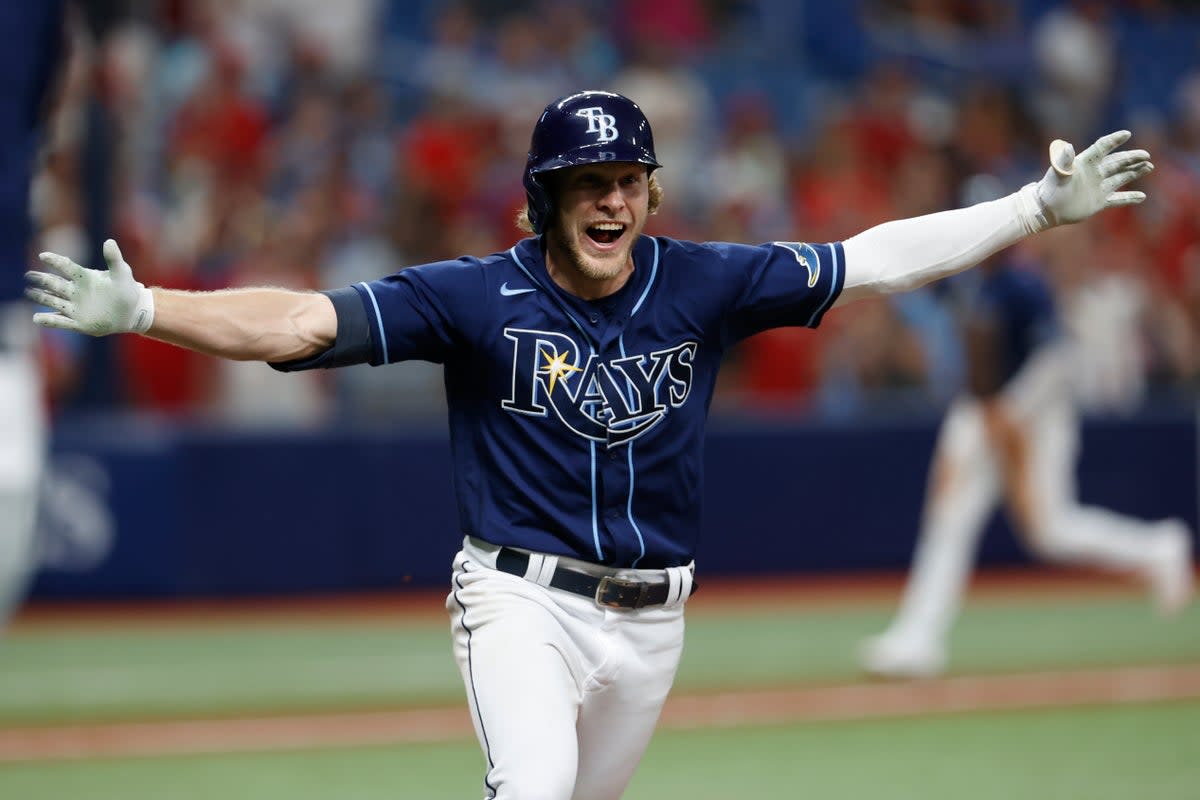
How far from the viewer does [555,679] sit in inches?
195

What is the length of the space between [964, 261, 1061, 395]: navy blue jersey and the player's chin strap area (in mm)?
6052

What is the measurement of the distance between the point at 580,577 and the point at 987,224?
1.61m

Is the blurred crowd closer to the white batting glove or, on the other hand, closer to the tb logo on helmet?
the white batting glove

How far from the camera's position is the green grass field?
7961 millimetres

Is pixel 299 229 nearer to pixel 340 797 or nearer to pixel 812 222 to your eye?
pixel 812 222

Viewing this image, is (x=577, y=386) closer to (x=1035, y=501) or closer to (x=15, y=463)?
(x=15, y=463)

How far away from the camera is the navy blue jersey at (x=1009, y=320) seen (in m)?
10.9

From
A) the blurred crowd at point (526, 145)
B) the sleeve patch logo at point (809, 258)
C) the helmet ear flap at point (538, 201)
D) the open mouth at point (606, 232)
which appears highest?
the blurred crowd at point (526, 145)

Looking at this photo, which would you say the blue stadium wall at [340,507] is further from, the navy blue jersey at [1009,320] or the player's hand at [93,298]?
the player's hand at [93,298]

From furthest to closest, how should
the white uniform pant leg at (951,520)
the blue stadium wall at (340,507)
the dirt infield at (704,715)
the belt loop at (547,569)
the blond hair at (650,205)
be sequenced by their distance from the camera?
the blue stadium wall at (340,507)
the white uniform pant leg at (951,520)
the dirt infield at (704,715)
the blond hair at (650,205)
the belt loop at (547,569)

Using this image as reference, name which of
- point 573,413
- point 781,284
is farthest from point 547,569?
point 781,284

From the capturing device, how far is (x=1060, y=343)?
1097 cm

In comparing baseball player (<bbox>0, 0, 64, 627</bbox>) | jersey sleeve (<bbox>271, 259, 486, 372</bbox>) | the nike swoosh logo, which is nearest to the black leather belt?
jersey sleeve (<bbox>271, 259, 486, 372</bbox>)

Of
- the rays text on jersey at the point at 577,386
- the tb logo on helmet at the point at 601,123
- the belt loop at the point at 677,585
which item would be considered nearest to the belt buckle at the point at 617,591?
the belt loop at the point at 677,585
